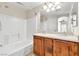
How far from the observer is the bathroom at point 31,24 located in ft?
4.25

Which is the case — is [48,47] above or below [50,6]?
below

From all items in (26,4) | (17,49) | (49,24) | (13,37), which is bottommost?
→ (17,49)

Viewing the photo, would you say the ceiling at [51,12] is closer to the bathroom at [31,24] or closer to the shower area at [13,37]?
the bathroom at [31,24]

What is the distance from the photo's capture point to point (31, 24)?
4.52 feet

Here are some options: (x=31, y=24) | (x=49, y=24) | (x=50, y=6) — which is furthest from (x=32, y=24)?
(x=50, y=6)

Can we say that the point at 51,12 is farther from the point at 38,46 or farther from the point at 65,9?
the point at 38,46

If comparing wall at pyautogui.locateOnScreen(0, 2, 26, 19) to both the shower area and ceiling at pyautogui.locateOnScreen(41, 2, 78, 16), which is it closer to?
the shower area

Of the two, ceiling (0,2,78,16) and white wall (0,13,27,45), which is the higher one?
ceiling (0,2,78,16)

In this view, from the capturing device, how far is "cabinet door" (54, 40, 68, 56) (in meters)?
1.28

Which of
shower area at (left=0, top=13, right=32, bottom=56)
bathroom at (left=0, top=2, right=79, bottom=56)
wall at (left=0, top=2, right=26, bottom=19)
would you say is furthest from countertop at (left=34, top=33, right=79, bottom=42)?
wall at (left=0, top=2, right=26, bottom=19)

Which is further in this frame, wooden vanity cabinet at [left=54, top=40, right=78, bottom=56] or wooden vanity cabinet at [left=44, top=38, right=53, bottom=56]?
wooden vanity cabinet at [left=44, top=38, right=53, bottom=56]

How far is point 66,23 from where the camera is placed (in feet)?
4.32

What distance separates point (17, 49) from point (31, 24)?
0.35 m

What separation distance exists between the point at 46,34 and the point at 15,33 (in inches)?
15.1
